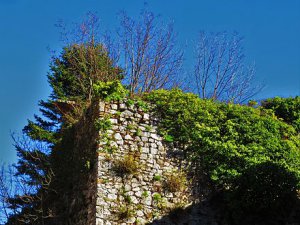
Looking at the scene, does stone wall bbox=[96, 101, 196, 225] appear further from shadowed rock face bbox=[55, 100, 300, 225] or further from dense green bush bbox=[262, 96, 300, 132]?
dense green bush bbox=[262, 96, 300, 132]

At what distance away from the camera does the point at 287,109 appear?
1576 cm

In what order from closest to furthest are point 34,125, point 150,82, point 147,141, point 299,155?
point 147,141
point 299,155
point 34,125
point 150,82

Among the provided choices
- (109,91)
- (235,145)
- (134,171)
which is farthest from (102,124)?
(235,145)

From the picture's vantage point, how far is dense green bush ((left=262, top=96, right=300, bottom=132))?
15.5 meters

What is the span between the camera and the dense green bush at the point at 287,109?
1549 cm

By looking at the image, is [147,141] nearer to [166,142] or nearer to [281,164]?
[166,142]

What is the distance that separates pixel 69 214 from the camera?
1267cm

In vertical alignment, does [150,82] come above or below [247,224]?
above

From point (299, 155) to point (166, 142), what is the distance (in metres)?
3.64

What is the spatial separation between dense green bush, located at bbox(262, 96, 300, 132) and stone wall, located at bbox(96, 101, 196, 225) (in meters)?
4.60

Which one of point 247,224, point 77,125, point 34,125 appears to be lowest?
point 247,224

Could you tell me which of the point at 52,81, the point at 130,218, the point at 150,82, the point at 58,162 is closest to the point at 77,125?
the point at 58,162

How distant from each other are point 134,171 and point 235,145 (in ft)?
9.02

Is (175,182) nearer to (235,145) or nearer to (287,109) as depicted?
(235,145)
